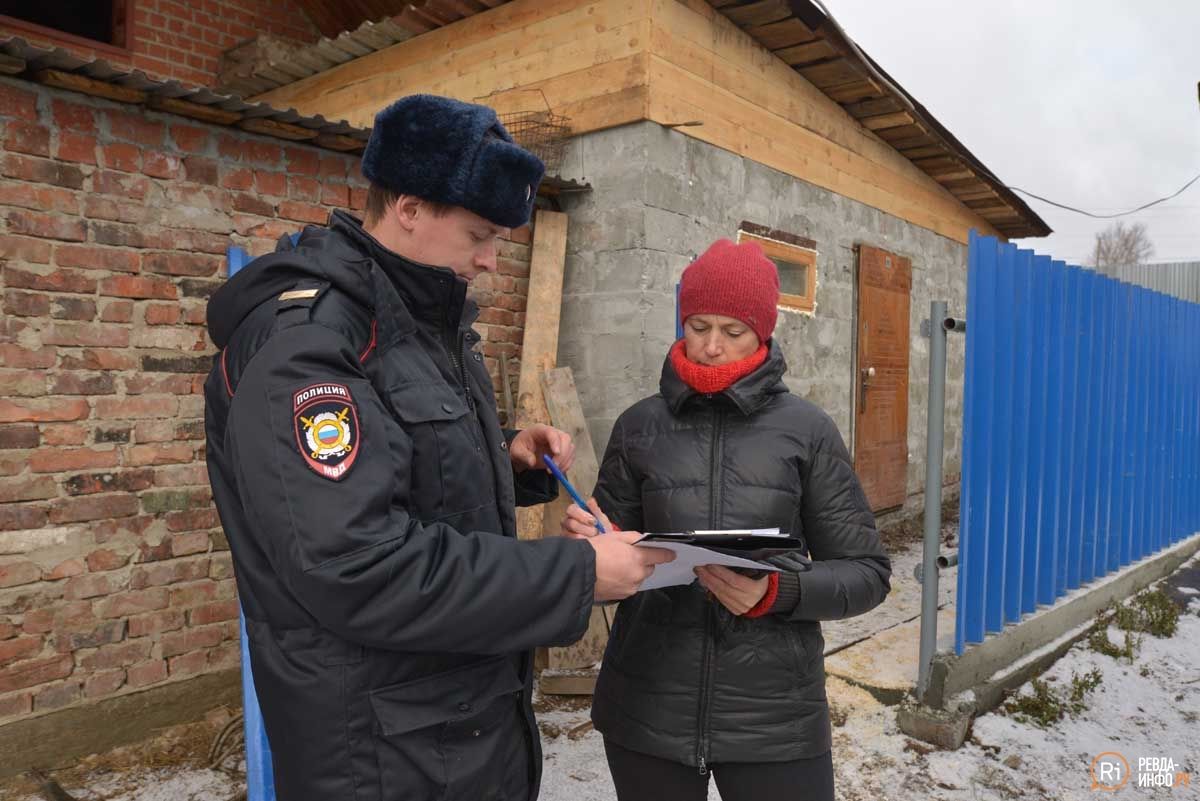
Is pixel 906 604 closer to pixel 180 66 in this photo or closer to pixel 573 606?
pixel 573 606

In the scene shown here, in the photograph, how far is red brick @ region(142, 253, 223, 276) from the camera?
350 centimetres

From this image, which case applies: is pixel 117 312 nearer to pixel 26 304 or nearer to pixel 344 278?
pixel 26 304

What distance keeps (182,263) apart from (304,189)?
74 centimetres

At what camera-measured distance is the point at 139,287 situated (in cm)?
346

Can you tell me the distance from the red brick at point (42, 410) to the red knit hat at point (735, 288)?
2.66 meters

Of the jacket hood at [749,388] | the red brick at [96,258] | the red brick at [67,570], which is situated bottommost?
the red brick at [67,570]

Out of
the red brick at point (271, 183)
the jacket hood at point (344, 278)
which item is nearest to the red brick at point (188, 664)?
the red brick at point (271, 183)

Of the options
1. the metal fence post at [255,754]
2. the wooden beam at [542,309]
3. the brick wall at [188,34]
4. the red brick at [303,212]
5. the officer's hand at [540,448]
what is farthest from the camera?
the brick wall at [188,34]

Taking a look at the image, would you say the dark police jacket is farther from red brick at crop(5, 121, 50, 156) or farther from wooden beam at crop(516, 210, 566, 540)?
wooden beam at crop(516, 210, 566, 540)

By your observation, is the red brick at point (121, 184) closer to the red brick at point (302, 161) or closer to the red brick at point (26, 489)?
the red brick at point (302, 161)

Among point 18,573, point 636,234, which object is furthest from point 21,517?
point 636,234

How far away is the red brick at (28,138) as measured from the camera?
122 inches

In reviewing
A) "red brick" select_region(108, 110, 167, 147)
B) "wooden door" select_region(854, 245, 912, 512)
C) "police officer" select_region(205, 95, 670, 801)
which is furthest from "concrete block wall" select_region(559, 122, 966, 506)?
"police officer" select_region(205, 95, 670, 801)

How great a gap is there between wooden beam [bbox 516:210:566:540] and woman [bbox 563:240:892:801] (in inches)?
102
